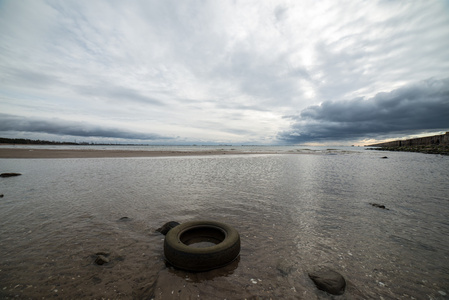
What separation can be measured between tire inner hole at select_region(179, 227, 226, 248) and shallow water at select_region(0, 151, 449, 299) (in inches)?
29.0

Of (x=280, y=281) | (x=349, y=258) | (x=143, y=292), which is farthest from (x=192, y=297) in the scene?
(x=349, y=258)

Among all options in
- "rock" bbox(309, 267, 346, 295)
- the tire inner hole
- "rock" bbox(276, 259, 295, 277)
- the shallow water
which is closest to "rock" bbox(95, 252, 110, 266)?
the shallow water

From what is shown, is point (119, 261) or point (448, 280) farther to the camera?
point (119, 261)

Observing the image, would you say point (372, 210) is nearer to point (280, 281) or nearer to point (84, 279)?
point (280, 281)

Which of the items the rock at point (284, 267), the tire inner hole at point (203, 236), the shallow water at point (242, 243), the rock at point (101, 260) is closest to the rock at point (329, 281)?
the shallow water at point (242, 243)

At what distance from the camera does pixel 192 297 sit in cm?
362

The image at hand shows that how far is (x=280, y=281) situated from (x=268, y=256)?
867mm

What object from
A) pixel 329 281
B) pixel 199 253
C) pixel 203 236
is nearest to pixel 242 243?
pixel 203 236

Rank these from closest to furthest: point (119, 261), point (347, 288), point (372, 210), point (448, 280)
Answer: point (347, 288)
point (448, 280)
point (119, 261)
point (372, 210)

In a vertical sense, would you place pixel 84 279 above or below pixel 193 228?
below

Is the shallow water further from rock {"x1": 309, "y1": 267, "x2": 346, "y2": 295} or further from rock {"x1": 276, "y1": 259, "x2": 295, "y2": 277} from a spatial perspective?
rock {"x1": 309, "y1": 267, "x2": 346, "y2": 295}

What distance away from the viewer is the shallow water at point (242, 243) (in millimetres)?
3852

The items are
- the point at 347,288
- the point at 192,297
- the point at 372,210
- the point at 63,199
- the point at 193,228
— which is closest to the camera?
the point at 192,297

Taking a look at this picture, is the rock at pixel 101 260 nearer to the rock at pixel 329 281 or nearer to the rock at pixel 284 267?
the rock at pixel 284 267
